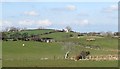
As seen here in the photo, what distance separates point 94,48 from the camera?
90875 millimetres

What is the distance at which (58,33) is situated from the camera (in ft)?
412

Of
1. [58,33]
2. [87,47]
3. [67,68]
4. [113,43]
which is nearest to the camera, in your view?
[67,68]

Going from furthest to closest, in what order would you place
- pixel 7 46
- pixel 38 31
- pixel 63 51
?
1. pixel 38 31
2. pixel 7 46
3. pixel 63 51

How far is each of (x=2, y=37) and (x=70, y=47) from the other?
32384 millimetres

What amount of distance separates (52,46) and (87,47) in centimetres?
1004

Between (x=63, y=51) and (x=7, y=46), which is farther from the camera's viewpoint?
(x=7, y=46)

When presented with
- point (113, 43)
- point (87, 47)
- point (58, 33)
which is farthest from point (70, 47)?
point (58, 33)

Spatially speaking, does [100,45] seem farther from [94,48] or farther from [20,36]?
[20,36]

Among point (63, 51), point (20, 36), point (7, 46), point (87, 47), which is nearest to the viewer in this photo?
point (63, 51)

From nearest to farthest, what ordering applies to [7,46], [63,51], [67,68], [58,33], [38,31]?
1. [67,68]
2. [63,51]
3. [7,46]
4. [58,33]
5. [38,31]

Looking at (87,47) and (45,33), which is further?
(45,33)

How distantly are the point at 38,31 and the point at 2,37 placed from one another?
2964 cm

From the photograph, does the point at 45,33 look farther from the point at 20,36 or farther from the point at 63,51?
the point at 63,51

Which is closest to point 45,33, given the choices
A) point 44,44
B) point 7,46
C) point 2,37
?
point 2,37
